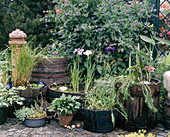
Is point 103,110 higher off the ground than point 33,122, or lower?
higher

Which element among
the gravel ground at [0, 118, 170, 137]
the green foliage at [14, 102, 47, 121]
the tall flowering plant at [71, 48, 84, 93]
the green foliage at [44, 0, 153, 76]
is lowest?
the gravel ground at [0, 118, 170, 137]

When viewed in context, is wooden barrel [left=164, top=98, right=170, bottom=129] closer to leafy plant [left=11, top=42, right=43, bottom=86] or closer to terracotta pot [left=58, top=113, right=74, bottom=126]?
terracotta pot [left=58, top=113, right=74, bottom=126]

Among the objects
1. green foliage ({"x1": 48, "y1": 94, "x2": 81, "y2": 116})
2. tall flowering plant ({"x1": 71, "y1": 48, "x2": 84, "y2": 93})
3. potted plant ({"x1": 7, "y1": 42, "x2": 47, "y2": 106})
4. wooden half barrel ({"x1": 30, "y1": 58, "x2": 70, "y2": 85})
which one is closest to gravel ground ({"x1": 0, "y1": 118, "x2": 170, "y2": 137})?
green foliage ({"x1": 48, "y1": 94, "x2": 81, "y2": 116})

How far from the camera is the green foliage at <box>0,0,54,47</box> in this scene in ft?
20.3

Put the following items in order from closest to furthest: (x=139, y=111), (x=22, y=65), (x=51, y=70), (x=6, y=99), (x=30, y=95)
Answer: (x=139, y=111)
(x=6, y=99)
(x=30, y=95)
(x=22, y=65)
(x=51, y=70)

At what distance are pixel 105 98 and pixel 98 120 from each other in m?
0.32

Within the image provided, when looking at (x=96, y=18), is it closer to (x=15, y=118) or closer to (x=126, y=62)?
(x=126, y=62)

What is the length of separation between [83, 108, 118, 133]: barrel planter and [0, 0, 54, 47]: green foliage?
3635 mm

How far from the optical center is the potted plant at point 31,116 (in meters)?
3.12

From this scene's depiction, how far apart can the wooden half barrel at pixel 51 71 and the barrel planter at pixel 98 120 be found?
1020mm

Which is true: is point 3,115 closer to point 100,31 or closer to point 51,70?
point 51,70

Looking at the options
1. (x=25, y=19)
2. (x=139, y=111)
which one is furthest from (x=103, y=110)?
(x=25, y=19)

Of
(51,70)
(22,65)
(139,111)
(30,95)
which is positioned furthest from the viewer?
(51,70)

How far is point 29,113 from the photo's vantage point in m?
3.16
